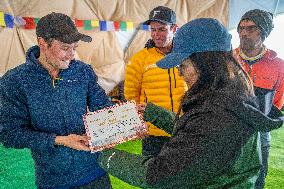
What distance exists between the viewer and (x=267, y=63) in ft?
11.0

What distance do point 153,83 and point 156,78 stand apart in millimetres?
65

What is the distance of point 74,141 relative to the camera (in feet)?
6.99

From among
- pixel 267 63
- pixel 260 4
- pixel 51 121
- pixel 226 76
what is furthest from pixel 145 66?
pixel 260 4

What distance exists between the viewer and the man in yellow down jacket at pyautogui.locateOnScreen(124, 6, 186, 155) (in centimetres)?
339

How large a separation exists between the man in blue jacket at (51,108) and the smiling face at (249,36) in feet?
6.11

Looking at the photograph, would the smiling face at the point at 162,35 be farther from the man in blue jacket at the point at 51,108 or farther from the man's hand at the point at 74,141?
the man's hand at the point at 74,141

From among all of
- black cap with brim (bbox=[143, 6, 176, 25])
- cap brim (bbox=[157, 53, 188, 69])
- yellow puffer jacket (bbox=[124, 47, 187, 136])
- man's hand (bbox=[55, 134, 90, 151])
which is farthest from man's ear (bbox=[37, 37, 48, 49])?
black cap with brim (bbox=[143, 6, 176, 25])

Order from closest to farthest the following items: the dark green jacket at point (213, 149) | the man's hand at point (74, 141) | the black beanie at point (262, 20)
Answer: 1. the dark green jacket at point (213, 149)
2. the man's hand at point (74, 141)
3. the black beanie at point (262, 20)

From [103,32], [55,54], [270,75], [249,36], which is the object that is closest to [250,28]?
[249,36]

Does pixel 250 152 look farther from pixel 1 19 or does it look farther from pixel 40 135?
pixel 1 19

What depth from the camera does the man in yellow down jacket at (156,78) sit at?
3.39 m

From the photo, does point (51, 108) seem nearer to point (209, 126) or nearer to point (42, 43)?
point (42, 43)

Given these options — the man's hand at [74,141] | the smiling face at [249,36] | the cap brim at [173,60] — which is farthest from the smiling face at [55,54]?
the smiling face at [249,36]

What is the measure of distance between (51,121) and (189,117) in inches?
44.4
